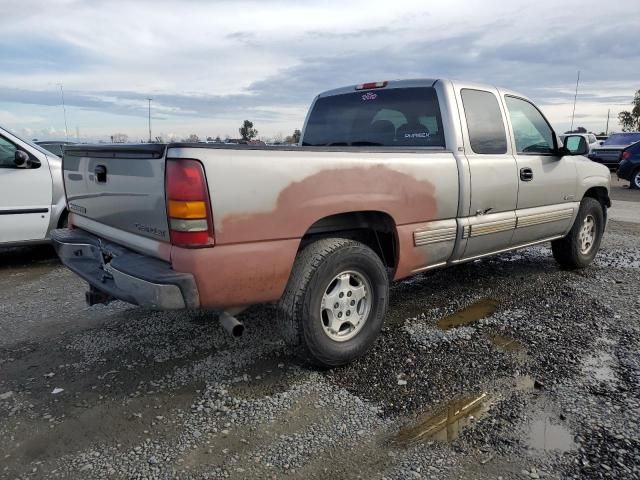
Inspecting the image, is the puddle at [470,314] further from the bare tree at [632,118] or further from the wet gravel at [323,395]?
the bare tree at [632,118]

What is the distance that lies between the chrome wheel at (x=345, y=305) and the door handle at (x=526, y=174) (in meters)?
2.05

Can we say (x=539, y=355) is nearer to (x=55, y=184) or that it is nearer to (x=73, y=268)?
(x=73, y=268)

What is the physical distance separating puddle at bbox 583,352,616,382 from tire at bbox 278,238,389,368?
1415 mm

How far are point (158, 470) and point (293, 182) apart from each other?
5.41ft

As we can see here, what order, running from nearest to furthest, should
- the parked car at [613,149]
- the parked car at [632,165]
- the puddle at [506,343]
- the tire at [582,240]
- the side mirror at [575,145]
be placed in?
the puddle at [506,343] < the side mirror at [575,145] < the tire at [582,240] < the parked car at [632,165] < the parked car at [613,149]

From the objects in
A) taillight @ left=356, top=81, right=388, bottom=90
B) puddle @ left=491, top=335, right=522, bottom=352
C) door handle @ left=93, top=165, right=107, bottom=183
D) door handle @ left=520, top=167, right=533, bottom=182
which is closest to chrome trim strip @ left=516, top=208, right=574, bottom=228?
door handle @ left=520, top=167, right=533, bottom=182

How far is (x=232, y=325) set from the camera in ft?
9.64

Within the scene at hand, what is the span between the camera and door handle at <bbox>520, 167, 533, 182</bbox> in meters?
4.63

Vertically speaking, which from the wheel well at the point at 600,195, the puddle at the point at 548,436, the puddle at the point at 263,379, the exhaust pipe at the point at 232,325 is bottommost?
the puddle at the point at 548,436

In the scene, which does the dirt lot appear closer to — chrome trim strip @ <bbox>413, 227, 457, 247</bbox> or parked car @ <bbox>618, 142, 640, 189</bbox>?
chrome trim strip @ <bbox>413, 227, 457, 247</bbox>

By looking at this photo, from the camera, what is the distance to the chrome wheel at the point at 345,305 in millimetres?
3367

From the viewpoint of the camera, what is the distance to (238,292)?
2900 millimetres

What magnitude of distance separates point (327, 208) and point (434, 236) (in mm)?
1093

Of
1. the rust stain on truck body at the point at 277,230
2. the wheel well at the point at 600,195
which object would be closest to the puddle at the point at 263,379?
the rust stain on truck body at the point at 277,230
